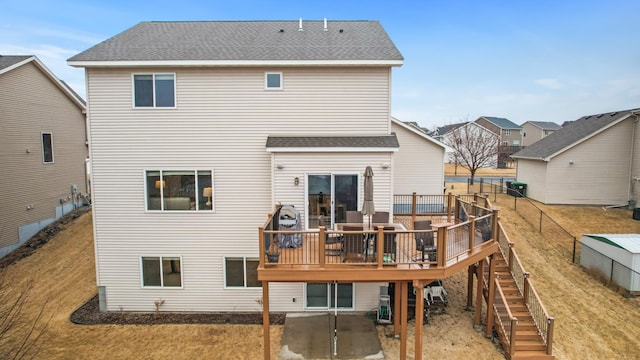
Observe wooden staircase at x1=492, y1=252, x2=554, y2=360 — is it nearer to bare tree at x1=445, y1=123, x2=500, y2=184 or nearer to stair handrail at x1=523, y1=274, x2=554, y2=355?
stair handrail at x1=523, y1=274, x2=554, y2=355

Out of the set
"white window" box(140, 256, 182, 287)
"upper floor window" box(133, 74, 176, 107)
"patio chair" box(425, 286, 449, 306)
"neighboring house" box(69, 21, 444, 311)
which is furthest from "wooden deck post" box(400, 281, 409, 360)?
"upper floor window" box(133, 74, 176, 107)

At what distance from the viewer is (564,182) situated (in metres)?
20.5

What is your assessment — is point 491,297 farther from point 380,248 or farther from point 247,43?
point 247,43

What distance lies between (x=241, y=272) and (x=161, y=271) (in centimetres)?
273

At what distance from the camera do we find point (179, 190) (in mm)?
11039

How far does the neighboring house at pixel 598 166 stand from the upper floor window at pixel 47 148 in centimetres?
2857

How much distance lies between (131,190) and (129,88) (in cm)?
333

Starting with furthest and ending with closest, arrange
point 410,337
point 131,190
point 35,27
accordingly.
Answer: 1. point 35,27
2. point 131,190
3. point 410,337

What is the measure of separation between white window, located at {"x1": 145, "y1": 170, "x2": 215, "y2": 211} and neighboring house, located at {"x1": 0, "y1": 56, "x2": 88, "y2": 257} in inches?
400

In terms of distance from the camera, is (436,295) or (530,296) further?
(436,295)

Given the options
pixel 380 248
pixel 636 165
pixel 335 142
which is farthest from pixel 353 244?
pixel 636 165

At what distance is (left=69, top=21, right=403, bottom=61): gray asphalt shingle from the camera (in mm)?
10609

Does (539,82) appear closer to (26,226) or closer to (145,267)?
(145,267)

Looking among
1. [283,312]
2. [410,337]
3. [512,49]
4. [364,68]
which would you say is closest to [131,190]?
[283,312]
